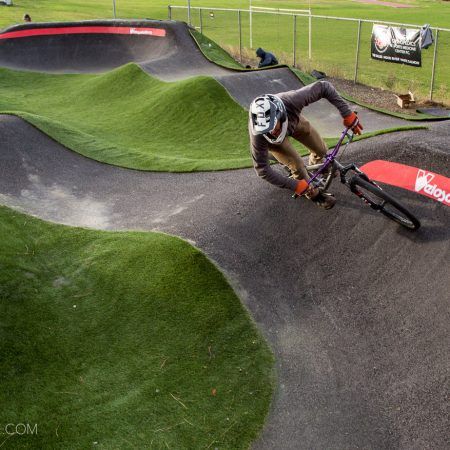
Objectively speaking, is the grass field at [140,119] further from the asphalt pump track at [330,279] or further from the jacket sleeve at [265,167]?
the jacket sleeve at [265,167]

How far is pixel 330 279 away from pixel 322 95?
3150mm

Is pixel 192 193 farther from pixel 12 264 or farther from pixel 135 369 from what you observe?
pixel 135 369

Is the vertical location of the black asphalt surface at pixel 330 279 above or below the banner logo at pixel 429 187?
below

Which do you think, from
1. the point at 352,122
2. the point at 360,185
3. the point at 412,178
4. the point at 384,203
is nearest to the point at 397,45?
the point at 412,178

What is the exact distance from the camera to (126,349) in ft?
25.9

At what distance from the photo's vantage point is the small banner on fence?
Result: 2397cm

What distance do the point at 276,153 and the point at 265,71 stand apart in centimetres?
1462

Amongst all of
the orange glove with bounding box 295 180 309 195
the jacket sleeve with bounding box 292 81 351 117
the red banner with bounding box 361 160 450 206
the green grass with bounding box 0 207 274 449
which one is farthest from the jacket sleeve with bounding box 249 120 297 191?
the red banner with bounding box 361 160 450 206

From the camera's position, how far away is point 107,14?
5962 centimetres

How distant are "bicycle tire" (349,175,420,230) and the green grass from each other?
9.19 feet

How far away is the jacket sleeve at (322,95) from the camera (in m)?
8.80

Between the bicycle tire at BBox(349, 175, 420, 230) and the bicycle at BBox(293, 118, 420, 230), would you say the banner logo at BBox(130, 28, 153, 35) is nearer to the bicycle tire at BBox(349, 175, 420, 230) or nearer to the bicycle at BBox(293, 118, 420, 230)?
the bicycle at BBox(293, 118, 420, 230)

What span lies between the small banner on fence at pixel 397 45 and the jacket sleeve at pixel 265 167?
1845 centimetres

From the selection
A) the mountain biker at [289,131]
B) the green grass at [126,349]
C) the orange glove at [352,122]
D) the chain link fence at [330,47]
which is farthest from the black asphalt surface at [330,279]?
the chain link fence at [330,47]
